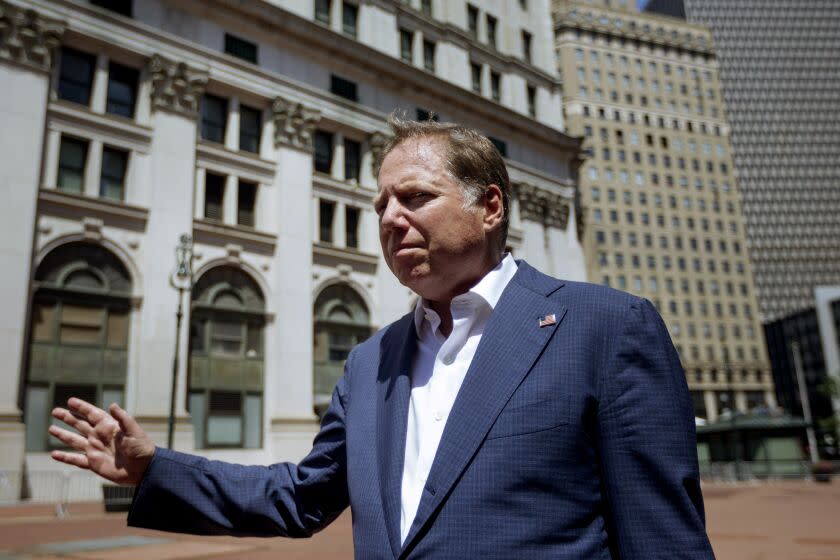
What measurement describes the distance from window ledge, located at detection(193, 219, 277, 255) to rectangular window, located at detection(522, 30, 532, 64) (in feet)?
80.3

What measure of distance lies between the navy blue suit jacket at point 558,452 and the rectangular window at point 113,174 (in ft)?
79.8

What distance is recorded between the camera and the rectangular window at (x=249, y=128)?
28.1 meters

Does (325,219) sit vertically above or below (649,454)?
above

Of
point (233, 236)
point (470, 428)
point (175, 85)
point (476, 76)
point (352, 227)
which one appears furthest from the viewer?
point (476, 76)

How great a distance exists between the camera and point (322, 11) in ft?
105

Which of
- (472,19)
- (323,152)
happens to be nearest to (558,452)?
(323,152)

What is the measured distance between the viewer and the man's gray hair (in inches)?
96.1

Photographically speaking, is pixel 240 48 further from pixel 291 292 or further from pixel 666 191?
pixel 666 191

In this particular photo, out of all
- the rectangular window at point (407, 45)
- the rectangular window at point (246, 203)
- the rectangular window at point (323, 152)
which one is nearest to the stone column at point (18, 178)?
the rectangular window at point (246, 203)

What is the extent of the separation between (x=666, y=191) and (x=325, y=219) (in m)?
76.6

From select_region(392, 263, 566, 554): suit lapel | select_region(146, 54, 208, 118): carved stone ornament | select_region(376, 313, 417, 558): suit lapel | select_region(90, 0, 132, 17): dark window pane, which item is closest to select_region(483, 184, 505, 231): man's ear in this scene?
select_region(392, 263, 566, 554): suit lapel

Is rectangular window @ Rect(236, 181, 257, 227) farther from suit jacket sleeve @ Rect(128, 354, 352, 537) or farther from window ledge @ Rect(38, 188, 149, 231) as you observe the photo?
suit jacket sleeve @ Rect(128, 354, 352, 537)

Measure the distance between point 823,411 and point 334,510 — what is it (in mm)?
122934

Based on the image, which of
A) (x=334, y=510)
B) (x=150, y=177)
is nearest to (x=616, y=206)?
(x=150, y=177)
